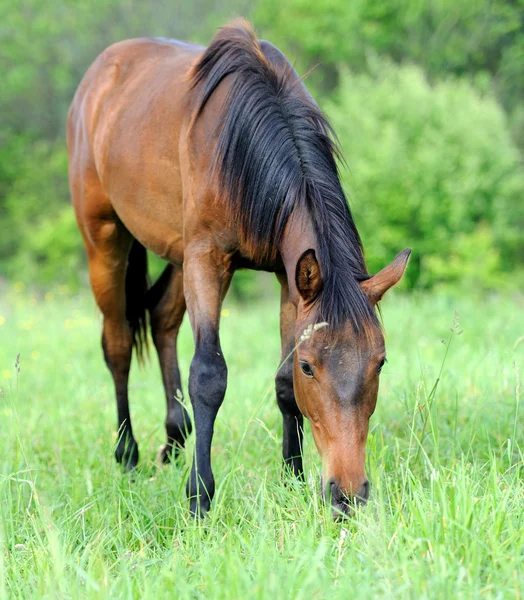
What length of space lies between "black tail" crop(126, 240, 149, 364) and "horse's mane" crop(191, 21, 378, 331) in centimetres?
166

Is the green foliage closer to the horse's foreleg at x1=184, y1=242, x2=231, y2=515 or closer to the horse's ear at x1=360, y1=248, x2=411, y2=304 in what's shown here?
the horse's foreleg at x1=184, y1=242, x2=231, y2=515

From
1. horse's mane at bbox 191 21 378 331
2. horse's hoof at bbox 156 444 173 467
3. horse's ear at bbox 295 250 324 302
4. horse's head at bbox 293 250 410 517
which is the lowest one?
horse's hoof at bbox 156 444 173 467

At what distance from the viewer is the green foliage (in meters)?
19.5

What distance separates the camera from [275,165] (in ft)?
10.3

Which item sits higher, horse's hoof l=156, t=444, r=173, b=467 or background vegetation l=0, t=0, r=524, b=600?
background vegetation l=0, t=0, r=524, b=600

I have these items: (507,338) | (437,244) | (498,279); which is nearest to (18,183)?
(437,244)

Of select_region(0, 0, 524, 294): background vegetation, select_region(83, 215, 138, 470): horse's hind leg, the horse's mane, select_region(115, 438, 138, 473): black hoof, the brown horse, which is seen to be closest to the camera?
the brown horse

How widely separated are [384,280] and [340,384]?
1.46ft

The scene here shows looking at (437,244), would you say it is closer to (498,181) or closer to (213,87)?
(498,181)

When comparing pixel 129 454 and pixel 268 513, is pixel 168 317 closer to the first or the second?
pixel 129 454

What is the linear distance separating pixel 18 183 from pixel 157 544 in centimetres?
3261

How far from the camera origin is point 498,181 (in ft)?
65.2

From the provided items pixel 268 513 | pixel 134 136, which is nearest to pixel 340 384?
pixel 268 513

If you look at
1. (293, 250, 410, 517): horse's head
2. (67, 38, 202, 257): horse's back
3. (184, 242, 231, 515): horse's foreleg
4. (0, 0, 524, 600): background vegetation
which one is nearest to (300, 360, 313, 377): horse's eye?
(293, 250, 410, 517): horse's head
